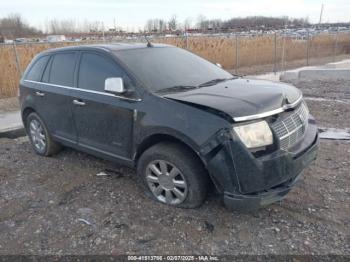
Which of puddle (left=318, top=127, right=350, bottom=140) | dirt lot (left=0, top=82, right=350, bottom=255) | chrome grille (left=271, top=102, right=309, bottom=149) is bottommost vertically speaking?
dirt lot (left=0, top=82, right=350, bottom=255)

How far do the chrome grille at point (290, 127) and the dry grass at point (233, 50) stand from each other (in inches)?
389

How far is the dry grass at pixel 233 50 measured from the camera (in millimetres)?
10773

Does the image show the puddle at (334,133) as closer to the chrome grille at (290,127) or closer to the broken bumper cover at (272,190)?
the chrome grille at (290,127)

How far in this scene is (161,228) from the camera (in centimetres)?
327

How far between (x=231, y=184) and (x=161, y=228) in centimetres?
84

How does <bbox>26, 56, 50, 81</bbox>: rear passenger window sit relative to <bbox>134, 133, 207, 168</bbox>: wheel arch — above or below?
above

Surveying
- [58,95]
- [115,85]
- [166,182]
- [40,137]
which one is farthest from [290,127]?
[40,137]

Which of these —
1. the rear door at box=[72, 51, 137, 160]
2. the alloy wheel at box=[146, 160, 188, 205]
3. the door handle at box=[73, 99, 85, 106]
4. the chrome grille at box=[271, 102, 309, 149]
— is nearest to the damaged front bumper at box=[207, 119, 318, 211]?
the chrome grille at box=[271, 102, 309, 149]

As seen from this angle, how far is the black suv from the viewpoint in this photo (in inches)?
116

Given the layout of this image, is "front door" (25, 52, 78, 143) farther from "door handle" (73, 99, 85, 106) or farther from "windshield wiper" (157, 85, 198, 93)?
"windshield wiper" (157, 85, 198, 93)

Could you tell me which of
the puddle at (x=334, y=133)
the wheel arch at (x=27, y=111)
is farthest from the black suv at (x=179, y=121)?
the puddle at (x=334, y=133)

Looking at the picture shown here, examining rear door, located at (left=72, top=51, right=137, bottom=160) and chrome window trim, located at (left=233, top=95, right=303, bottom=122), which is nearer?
chrome window trim, located at (left=233, top=95, right=303, bottom=122)

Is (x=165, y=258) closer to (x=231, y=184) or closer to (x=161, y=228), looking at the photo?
(x=161, y=228)

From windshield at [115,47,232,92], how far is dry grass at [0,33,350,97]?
8165 millimetres
